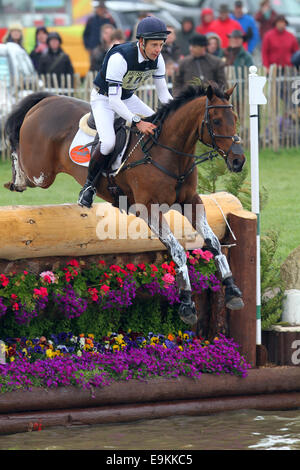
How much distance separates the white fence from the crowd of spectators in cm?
36

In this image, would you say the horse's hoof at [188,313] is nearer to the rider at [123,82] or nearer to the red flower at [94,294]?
the red flower at [94,294]

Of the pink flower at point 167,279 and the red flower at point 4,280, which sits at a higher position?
the red flower at point 4,280

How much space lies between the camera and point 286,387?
32.4 feet

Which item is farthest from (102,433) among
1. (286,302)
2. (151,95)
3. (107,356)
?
(151,95)

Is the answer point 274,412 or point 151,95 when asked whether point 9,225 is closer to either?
point 274,412

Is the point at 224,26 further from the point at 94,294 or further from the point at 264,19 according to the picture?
the point at 94,294

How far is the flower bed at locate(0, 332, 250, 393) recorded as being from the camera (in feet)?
29.6

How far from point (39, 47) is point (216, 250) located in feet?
40.1

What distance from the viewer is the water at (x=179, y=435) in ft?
28.2

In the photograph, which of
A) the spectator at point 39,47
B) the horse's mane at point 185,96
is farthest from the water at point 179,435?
the spectator at point 39,47

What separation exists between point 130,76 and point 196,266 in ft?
5.91

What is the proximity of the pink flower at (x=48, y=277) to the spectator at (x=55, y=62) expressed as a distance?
1044 cm

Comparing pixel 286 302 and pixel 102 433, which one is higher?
pixel 286 302
